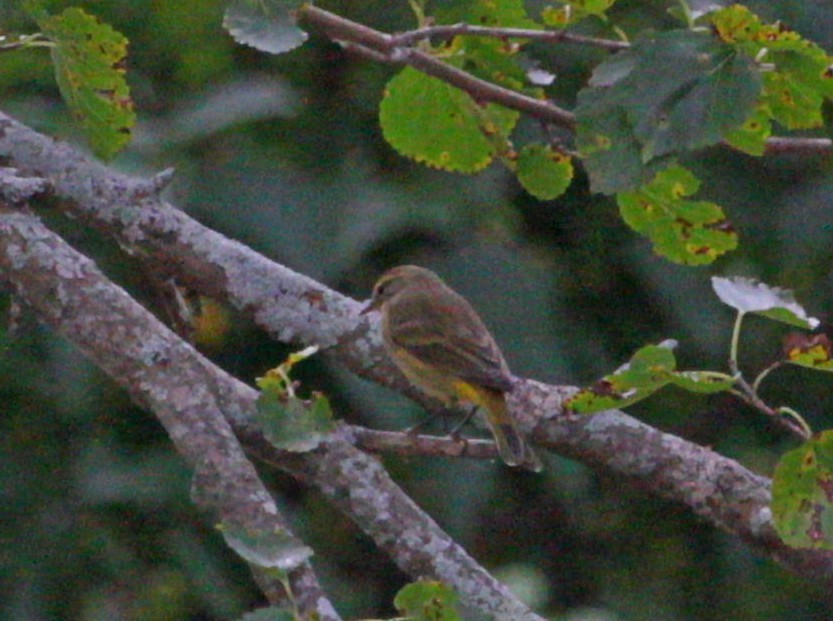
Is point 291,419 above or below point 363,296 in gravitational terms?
above

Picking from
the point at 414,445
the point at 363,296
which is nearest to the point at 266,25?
the point at 414,445

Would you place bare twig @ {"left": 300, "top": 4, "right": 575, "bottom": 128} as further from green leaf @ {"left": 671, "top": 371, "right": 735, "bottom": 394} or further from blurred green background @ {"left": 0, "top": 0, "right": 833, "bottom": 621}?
blurred green background @ {"left": 0, "top": 0, "right": 833, "bottom": 621}

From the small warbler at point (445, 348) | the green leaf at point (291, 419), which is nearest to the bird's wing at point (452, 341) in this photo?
the small warbler at point (445, 348)

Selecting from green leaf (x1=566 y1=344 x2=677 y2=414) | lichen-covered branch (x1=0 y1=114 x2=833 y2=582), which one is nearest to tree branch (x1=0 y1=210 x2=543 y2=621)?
lichen-covered branch (x1=0 y1=114 x2=833 y2=582)

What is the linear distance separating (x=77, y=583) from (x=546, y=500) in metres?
1.13

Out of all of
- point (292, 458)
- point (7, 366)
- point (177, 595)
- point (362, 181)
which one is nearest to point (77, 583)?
point (177, 595)

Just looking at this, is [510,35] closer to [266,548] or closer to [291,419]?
[291,419]

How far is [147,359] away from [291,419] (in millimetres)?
252

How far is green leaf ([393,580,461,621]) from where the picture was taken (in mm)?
1545

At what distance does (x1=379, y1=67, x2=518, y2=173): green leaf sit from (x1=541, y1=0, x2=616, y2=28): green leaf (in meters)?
0.29

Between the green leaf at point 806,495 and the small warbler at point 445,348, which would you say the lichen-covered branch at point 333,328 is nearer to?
the small warbler at point 445,348

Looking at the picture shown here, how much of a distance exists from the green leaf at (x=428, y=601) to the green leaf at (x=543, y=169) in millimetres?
1048

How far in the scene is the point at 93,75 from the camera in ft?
7.67

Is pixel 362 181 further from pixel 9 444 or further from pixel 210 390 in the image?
pixel 210 390
